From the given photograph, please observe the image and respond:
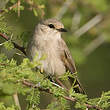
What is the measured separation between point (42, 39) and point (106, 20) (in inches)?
139

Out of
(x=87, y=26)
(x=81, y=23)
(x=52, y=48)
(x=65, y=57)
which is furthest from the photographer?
(x=81, y=23)

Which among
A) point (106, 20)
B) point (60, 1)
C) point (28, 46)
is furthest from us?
point (106, 20)

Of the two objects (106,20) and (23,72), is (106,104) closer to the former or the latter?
(23,72)

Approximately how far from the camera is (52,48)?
6.11 meters

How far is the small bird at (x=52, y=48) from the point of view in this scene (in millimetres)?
5883

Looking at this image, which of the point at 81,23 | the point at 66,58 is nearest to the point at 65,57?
the point at 66,58

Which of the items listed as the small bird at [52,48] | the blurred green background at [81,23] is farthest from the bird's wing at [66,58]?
the blurred green background at [81,23]

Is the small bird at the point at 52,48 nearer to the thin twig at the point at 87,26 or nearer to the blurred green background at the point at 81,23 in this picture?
the blurred green background at the point at 81,23

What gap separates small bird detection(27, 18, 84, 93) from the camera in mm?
5883

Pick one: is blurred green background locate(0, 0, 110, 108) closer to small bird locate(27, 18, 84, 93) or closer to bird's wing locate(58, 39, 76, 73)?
small bird locate(27, 18, 84, 93)

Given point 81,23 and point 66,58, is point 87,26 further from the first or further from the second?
point 66,58

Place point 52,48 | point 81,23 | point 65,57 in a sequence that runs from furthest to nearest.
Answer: point 81,23
point 65,57
point 52,48

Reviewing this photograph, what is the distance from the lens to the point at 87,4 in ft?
28.2

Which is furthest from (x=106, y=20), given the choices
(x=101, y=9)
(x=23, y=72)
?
(x=23, y=72)
